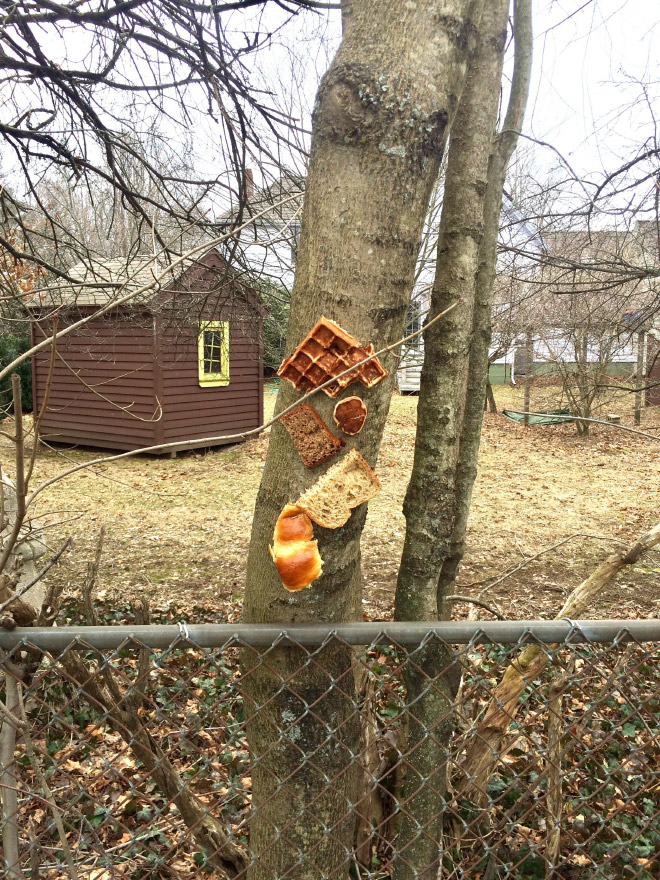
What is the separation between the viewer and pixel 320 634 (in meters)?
1.33

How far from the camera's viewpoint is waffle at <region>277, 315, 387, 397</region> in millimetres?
1309

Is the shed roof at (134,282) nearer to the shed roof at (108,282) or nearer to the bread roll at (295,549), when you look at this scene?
the shed roof at (108,282)

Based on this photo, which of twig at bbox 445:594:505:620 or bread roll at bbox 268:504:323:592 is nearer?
bread roll at bbox 268:504:323:592

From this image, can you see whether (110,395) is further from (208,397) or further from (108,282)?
(108,282)

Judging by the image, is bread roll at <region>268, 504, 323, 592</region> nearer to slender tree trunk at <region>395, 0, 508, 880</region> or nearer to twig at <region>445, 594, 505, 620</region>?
slender tree trunk at <region>395, 0, 508, 880</region>

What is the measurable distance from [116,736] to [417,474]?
2727 millimetres

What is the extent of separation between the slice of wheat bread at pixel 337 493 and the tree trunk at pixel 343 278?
0.03 m

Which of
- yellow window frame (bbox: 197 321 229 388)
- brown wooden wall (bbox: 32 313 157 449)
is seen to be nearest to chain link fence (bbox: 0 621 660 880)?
brown wooden wall (bbox: 32 313 157 449)

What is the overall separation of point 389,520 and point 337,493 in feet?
21.7

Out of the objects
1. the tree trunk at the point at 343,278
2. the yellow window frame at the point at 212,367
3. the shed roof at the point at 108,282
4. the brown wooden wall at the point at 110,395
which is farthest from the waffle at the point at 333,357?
the yellow window frame at the point at 212,367

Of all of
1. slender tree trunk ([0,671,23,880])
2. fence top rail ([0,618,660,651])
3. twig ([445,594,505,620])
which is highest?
fence top rail ([0,618,660,651])

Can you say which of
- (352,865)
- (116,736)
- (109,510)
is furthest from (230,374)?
(352,865)

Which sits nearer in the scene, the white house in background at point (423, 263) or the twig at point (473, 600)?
the twig at point (473, 600)

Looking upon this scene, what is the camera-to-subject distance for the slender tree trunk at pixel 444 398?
1.86 meters
